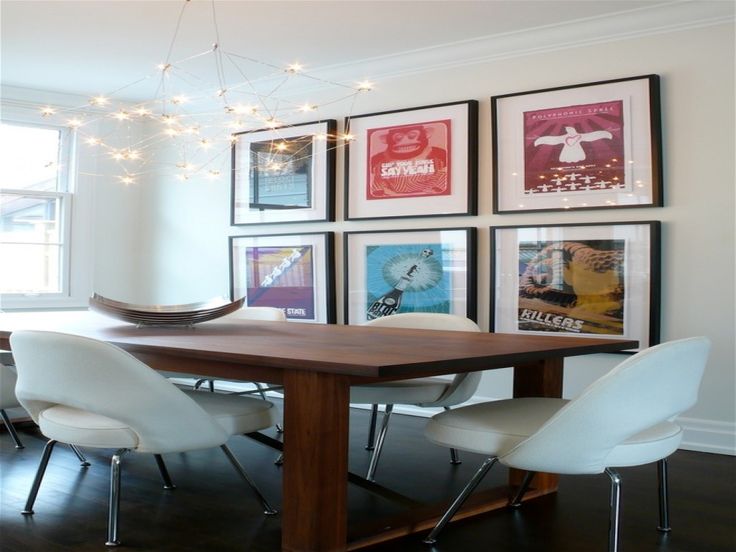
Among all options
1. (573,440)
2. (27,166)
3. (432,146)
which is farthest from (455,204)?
(27,166)

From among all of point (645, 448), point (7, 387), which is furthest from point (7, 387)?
point (645, 448)

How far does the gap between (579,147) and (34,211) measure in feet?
13.7

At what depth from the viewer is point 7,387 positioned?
3.51 metres

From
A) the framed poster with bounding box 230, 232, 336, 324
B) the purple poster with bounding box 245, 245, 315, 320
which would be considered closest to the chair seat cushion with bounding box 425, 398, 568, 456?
the framed poster with bounding box 230, 232, 336, 324

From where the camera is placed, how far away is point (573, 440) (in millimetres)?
2121

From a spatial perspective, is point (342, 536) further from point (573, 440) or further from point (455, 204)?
point (455, 204)

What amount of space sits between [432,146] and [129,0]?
196 centimetres

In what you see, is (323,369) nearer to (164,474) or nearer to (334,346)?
(334,346)

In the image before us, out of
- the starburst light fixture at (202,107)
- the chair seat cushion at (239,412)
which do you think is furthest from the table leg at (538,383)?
the starburst light fixture at (202,107)

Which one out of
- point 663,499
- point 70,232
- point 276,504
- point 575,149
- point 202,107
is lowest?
point 276,504

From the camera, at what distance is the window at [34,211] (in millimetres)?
6168

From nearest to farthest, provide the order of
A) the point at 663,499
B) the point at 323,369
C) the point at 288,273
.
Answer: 1. the point at 323,369
2. the point at 663,499
3. the point at 288,273

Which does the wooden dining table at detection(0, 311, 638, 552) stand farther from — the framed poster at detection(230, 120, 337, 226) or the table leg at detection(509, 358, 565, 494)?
the framed poster at detection(230, 120, 337, 226)

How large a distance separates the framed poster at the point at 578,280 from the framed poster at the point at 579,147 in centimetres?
16
